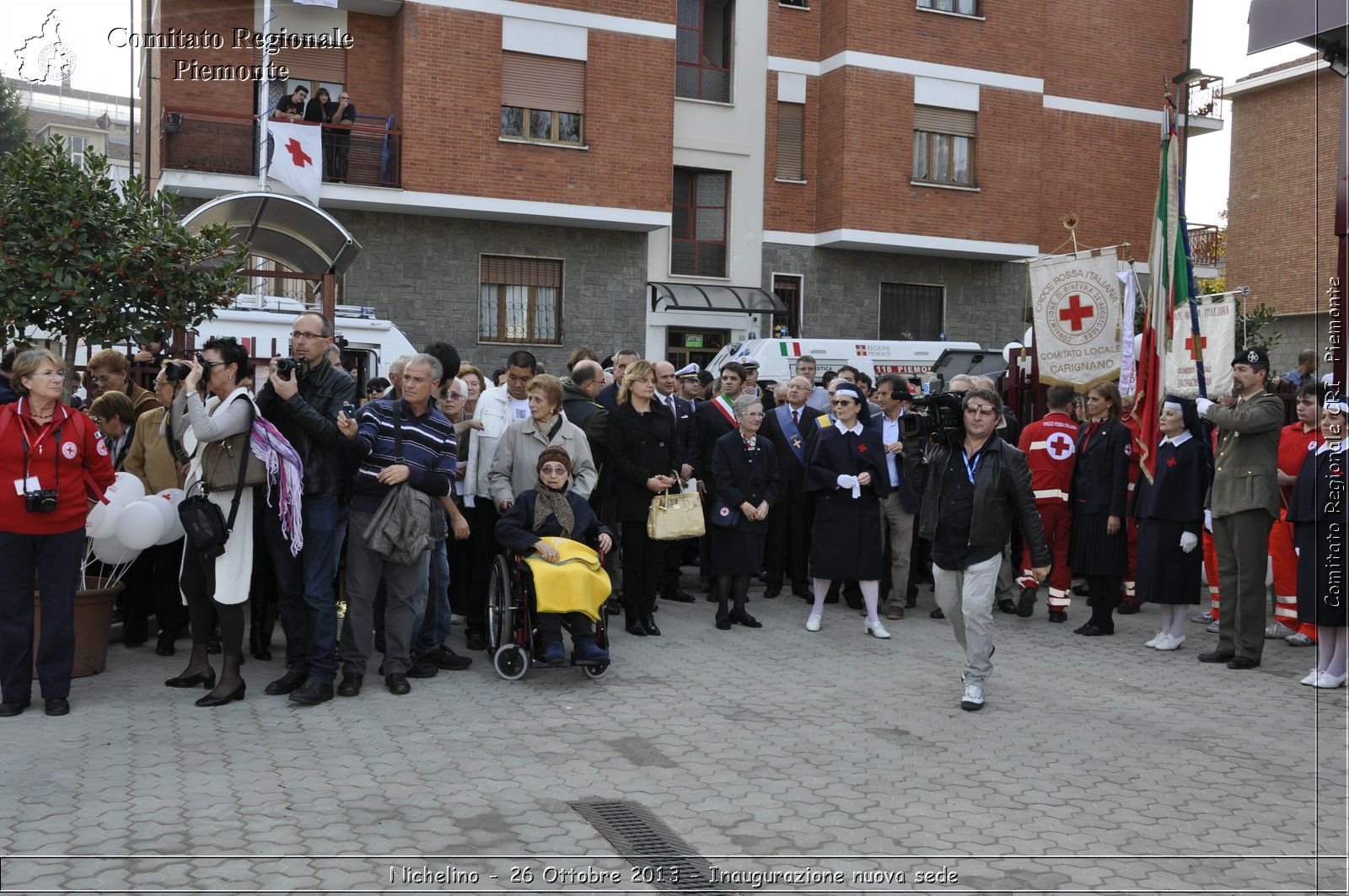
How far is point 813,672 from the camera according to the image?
8141mm

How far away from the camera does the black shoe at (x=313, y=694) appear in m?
6.93

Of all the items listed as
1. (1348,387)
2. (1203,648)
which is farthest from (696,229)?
(1348,387)

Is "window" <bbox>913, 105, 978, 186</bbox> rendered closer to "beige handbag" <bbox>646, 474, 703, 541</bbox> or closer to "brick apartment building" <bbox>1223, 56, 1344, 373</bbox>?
"brick apartment building" <bbox>1223, 56, 1344, 373</bbox>

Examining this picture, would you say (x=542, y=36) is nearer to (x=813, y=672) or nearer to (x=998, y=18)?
(x=998, y=18)

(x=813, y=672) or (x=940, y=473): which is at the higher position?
(x=940, y=473)

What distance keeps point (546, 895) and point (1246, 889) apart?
8.63 feet

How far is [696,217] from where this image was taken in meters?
25.7

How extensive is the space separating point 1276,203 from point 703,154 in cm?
1290

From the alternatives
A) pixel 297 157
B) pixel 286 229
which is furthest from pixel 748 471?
pixel 297 157

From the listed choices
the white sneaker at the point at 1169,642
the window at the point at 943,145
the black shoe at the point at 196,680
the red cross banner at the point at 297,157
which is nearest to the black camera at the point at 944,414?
the white sneaker at the point at 1169,642

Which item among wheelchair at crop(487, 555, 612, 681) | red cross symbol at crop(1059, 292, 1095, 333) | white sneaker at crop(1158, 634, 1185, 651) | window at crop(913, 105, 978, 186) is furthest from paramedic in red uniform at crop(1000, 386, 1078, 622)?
window at crop(913, 105, 978, 186)

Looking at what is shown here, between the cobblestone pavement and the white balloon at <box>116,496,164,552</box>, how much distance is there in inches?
34.2

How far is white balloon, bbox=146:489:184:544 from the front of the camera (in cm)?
759

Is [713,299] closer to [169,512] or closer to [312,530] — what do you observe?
[169,512]
